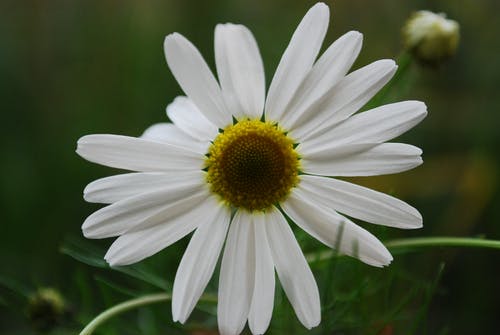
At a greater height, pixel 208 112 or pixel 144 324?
pixel 208 112

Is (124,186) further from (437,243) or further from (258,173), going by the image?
(437,243)

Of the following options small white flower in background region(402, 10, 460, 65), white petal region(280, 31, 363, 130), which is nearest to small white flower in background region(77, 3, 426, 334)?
white petal region(280, 31, 363, 130)

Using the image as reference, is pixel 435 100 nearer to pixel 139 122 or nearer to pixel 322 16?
pixel 139 122

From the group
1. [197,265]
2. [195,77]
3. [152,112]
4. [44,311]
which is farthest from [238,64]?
[152,112]

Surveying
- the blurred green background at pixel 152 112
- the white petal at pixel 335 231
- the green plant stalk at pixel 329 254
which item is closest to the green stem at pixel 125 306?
the green plant stalk at pixel 329 254

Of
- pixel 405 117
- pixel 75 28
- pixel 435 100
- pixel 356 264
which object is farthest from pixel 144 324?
pixel 75 28

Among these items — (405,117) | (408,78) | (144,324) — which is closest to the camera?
(405,117)

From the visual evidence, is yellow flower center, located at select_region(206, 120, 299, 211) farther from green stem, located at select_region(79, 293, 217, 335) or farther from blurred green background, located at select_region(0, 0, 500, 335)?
blurred green background, located at select_region(0, 0, 500, 335)
